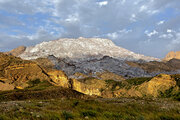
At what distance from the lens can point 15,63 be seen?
1927 inches

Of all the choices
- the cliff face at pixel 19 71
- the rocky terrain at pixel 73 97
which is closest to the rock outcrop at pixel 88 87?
the rocky terrain at pixel 73 97

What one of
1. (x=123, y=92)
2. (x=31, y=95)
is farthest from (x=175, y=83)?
(x=31, y=95)

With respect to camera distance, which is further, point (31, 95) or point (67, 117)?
point (31, 95)

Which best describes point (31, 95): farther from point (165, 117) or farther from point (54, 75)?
point (54, 75)

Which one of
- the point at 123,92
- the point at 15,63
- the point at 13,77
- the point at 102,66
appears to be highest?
the point at 102,66

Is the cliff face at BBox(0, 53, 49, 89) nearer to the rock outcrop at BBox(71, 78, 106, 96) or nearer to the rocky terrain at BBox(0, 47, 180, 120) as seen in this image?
the rocky terrain at BBox(0, 47, 180, 120)

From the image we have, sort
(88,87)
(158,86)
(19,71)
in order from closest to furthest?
(158,86) < (19,71) < (88,87)

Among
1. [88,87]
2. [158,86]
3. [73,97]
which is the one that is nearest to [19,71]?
[73,97]

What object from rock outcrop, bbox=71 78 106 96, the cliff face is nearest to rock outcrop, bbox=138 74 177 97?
the cliff face

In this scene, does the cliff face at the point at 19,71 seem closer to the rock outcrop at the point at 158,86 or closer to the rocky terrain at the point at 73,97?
the rocky terrain at the point at 73,97

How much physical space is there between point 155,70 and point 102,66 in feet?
188

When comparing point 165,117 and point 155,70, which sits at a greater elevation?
point 155,70

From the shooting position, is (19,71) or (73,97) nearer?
(73,97)

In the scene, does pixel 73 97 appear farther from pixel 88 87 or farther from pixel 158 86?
pixel 88 87
